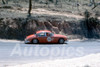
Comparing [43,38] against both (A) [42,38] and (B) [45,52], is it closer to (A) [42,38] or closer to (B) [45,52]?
(A) [42,38]

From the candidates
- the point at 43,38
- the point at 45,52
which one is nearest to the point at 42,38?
the point at 43,38

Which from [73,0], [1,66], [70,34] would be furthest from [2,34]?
[73,0]

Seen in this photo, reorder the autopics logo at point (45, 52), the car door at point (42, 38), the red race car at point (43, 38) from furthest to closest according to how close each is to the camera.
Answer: the car door at point (42, 38)
the red race car at point (43, 38)
the autopics logo at point (45, 52)

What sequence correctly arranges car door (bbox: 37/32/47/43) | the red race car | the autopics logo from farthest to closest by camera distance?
car door (bbox: 37/32/47/43) < the red race car < the autopics logo

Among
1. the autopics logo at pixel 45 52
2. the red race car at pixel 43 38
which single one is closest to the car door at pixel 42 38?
the red race car at pixel 43 38

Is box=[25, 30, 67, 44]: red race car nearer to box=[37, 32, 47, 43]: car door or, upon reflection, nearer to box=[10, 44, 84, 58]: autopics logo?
box=[37, 32, 47, 43]: car door

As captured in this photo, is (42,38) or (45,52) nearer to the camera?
(45,52)

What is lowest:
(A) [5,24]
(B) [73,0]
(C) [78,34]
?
(C) [78,34]

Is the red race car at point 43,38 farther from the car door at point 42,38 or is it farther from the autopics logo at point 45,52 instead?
the autopics logo at point 45,52

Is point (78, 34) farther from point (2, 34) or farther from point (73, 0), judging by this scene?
point (73, 0)

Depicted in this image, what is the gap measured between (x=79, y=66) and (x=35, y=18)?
19.6 meters

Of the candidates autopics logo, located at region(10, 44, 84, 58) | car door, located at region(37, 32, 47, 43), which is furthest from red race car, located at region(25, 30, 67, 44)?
autopics logo, located at region(10, 44, 84, 58)

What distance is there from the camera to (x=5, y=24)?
80.2ft

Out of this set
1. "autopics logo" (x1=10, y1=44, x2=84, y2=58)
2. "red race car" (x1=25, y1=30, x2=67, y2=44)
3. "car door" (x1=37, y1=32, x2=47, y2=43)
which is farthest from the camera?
"car door" (x1=37, y1=32, x2=47, y2=43)
